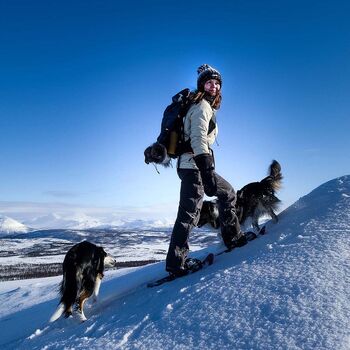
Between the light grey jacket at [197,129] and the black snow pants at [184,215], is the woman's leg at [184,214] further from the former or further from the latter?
the light grey jacket at [197,129]

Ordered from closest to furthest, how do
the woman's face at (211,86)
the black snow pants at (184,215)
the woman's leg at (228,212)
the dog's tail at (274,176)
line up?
the black snow pants at (184,215)
the woman's face at (211,86)
the woman's leg at (228,212)
the dog's tail at (274,176)

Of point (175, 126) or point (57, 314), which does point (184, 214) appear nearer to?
point (175, 126)

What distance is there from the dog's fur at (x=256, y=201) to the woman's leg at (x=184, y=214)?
2192mm

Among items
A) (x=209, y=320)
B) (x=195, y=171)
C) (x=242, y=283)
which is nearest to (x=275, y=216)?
(x=195, y=171)

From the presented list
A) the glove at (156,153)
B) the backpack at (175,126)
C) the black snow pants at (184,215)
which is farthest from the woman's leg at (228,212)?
the glove at (156,153)

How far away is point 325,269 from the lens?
286 cm

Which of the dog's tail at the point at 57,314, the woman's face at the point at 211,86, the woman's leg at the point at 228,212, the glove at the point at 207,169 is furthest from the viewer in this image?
the woman's leg at the point at 228,212

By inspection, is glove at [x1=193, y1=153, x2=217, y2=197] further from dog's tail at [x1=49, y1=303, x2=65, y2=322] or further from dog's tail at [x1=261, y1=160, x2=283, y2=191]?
dog's tail at [x1=261, y1=160, x2=283, y2=191]

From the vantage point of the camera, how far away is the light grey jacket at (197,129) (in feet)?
12.6

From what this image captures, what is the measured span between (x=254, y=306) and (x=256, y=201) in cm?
Result: 373

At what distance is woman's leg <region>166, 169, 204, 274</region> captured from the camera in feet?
13.4

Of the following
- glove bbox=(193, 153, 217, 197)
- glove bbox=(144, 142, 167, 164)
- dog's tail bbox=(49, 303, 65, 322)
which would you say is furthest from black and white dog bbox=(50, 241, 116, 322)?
glove bbox=(193, 153, 217, 197)

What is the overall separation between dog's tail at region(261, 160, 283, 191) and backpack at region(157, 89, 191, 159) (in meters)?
2.73

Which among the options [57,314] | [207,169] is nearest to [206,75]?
[207,169]
